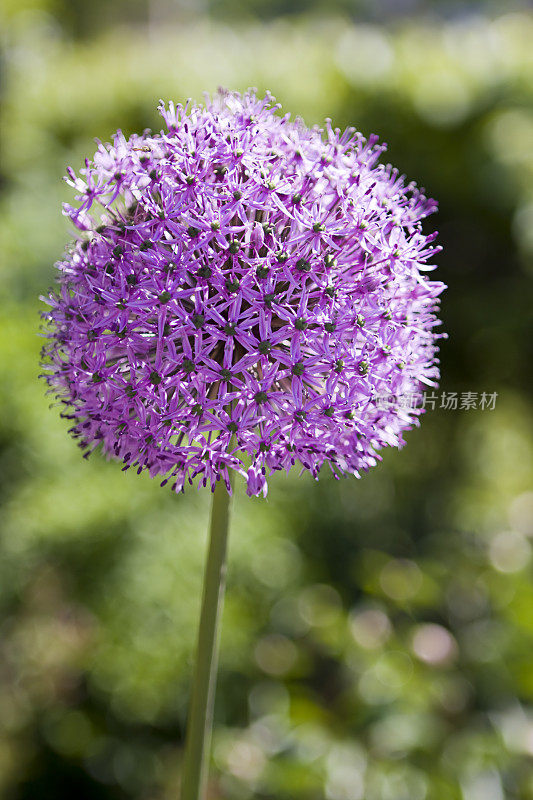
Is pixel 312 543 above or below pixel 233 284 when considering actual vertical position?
below

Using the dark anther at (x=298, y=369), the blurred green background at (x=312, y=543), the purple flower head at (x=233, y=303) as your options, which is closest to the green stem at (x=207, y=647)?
the purple flower head at (x=233, y=303)

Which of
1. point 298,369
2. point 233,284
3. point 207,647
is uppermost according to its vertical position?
point 233,284

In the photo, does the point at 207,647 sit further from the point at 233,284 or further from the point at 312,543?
the point at 312,543

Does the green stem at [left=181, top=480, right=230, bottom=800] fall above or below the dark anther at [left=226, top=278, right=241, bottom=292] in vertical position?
below

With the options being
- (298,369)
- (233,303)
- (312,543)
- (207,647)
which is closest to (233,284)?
(233,303)

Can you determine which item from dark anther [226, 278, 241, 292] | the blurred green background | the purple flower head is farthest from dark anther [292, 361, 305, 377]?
the blurred green background

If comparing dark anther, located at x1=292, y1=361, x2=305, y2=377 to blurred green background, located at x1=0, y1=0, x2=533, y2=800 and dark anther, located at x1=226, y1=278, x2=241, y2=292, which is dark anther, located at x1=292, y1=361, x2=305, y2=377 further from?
blurred green background, located at x1=0, y1=0, x2=533, y2=800

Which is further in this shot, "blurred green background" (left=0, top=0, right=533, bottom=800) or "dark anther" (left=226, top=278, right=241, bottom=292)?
"blurred green background" (left=0, top=0, right=533, bottom=800)
